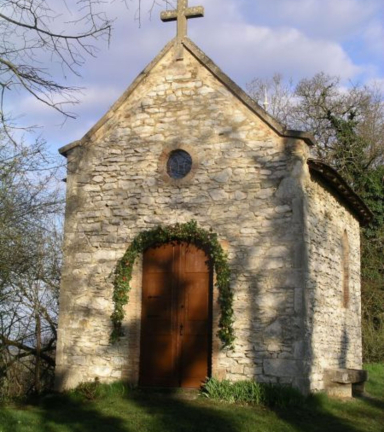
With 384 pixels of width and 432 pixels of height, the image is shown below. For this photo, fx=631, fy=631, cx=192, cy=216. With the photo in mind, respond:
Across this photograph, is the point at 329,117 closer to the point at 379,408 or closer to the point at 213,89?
the point at 213,89

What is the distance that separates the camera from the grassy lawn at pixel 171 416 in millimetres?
9061

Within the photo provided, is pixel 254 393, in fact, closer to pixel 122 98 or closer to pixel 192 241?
pixel 192 241

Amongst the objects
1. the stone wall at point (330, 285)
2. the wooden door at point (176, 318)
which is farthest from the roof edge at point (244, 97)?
the wooden door at point (176, 318)

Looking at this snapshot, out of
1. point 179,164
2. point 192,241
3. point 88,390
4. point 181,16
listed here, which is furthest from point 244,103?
point 88,390

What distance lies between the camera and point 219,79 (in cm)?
1259

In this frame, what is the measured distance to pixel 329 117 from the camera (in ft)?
90.5

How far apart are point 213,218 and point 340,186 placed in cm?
319

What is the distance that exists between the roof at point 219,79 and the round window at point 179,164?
158 cm

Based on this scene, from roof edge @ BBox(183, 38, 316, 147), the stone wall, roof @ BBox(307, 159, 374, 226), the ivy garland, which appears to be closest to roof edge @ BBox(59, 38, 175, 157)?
roof edge @ BBox(183, 38, 316, 147)

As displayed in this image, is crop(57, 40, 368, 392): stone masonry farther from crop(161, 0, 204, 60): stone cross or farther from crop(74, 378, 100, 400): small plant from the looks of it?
crop(74, 378, 100, 400): small plant

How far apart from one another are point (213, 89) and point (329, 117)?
633 inches

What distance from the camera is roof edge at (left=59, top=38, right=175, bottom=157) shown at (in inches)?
520

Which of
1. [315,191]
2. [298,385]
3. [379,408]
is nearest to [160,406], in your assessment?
[298,385]

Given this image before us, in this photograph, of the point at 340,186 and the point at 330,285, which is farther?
the point at 340,186
